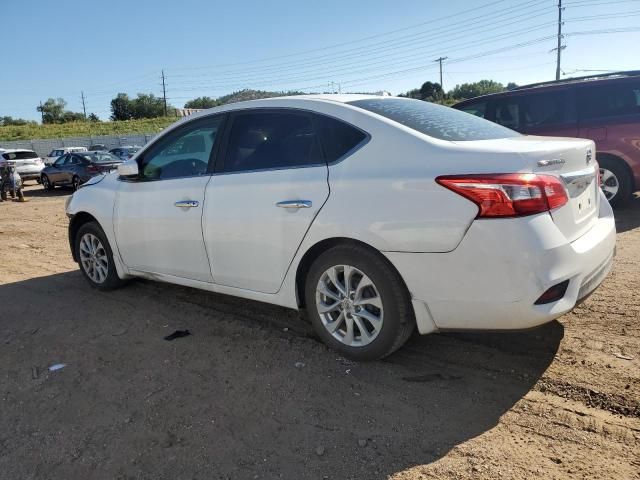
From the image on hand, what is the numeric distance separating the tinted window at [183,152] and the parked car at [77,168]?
46.6 feet

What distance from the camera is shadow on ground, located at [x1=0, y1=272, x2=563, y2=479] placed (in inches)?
99.4

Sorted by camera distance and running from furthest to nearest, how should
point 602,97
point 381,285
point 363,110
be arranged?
point 602,97
point 363,110
point 381,285

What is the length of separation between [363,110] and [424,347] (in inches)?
64.7

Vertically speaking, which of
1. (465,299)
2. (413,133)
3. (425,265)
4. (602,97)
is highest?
(602,97)

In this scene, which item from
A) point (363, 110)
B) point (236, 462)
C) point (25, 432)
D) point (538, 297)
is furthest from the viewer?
point (363, 110)

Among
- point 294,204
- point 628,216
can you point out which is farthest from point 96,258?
point 628,216

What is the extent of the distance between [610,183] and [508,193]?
19.0 ft

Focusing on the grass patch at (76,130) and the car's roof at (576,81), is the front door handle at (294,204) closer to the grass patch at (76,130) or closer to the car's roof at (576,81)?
the car's roof at (576,81)

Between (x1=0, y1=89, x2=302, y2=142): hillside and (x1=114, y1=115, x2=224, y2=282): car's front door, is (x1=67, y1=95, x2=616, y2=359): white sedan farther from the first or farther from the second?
(x1=0, y1=89, x2=302, y2=142): hillside

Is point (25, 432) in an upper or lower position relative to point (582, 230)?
lower

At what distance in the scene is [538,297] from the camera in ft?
8.79

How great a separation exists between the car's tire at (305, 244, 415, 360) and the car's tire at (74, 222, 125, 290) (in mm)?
2510

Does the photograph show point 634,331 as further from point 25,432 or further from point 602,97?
point 602,97

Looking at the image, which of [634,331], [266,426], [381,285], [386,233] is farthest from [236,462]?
[634,331]
